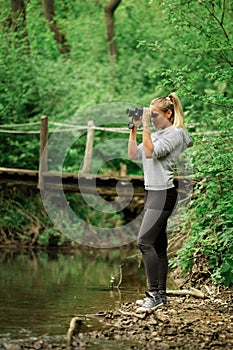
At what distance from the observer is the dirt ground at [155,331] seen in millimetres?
5855

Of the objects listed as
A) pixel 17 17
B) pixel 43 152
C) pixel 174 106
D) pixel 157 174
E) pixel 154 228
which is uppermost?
pixel 17 17

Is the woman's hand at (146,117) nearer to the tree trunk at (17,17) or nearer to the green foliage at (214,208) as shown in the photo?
the green foliage at (214,208)

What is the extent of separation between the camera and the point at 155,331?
20.5 ft

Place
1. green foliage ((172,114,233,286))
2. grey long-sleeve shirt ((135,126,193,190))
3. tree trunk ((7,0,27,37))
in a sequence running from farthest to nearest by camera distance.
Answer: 1. tree trunk ((7,0,27,37))
2. green foliage ((172,114,233,286))
3. grey long-sleeve shirt ((135,126,193,190))

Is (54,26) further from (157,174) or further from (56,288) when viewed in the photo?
(157,174)

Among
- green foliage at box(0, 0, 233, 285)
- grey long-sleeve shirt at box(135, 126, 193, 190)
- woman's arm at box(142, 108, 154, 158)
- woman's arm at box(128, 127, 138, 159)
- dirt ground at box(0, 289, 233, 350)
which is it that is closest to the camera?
dirt ground at box(0, 289, 233, 350)

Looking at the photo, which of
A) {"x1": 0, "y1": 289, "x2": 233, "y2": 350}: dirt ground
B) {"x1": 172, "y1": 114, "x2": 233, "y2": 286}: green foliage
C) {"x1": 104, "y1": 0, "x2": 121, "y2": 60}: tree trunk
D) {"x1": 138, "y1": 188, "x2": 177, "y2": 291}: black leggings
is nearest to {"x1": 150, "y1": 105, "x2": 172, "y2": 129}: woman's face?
{"x1": 138, "y1": 188, "x2": 177, "y2": 291}: black leggings

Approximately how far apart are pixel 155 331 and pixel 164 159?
5.11 ft

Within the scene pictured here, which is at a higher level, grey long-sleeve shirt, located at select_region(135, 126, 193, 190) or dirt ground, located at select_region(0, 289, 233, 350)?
grey long-sleeve shirt, located at select_region(135, 126, 193, 190)

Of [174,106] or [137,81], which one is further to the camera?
[137,81]

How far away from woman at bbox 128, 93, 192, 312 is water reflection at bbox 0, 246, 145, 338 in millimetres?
735

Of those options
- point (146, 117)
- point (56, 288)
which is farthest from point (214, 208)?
point (146, 117)

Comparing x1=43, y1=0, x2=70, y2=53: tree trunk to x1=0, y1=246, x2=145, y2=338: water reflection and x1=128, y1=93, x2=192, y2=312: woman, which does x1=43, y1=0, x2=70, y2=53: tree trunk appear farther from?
x1=128, y1=93, x2=192, y2=312: woman

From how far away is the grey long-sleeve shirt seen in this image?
688 centimetres
